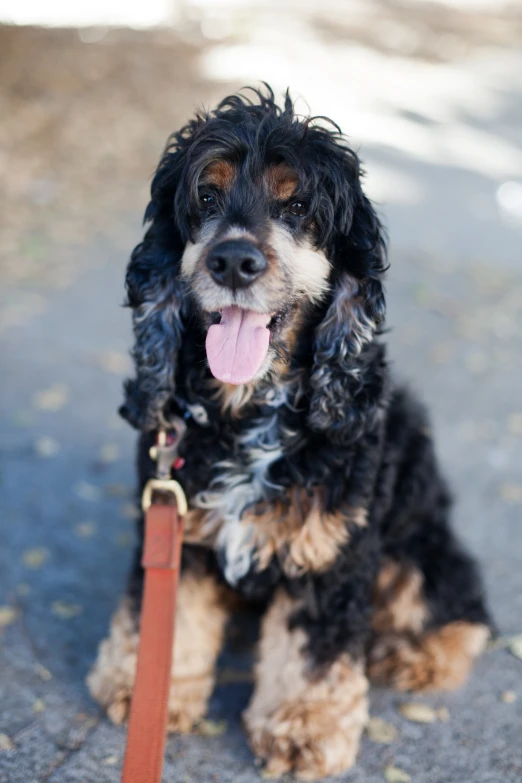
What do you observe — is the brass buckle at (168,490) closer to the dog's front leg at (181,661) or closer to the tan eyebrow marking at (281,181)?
the dog's front leg at (181,661)

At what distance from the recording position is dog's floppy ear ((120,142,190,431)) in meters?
2.89

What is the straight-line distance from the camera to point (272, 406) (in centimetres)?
294

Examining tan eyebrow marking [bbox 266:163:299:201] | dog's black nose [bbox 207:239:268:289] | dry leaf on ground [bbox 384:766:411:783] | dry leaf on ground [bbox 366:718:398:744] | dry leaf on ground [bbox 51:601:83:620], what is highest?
tan eyebrow marking [bbox 266:163:299:201]

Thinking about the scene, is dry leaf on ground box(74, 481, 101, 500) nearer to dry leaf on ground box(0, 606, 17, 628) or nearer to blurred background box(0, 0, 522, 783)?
blurred background box(0, 0, 522, 783)

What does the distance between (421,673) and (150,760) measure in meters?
1.35

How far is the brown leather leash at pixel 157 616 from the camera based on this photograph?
2.47 meters

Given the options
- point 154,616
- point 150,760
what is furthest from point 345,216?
point 150,760

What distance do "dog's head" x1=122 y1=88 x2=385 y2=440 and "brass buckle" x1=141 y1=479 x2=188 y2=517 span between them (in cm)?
24

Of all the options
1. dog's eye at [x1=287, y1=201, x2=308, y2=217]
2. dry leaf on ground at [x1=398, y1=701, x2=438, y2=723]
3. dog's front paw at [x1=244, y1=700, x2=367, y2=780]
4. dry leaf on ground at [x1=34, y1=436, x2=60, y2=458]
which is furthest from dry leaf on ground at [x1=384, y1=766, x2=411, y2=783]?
dry leaf on ground at [x1=34, y1=436, x2=60, y2=458]

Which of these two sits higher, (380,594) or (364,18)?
(364,18)

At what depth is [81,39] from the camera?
12.4 m

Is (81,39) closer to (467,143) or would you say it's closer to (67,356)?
(467,143)

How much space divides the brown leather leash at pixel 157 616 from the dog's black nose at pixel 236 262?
64 cm

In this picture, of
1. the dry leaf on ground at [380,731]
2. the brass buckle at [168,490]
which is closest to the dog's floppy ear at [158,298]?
the brass buckle at [168,490]
